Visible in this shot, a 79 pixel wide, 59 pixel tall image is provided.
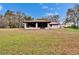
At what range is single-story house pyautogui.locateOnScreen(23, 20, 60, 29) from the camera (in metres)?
7.58

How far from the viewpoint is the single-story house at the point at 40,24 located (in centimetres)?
758

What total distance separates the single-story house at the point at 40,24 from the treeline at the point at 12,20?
6 cm

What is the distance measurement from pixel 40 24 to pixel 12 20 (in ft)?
1.23

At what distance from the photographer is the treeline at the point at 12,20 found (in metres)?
7.58

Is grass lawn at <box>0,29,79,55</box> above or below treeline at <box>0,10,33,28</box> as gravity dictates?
below

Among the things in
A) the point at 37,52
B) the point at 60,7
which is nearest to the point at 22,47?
the point at 37,52

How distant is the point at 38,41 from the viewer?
298 inches

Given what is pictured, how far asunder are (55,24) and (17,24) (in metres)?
0.50

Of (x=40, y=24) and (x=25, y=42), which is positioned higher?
(x=40, y=24)

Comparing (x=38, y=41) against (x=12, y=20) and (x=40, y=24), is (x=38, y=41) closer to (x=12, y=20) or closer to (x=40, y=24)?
(x=40, y=24)

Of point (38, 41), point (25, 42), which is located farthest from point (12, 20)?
point (38, 41)

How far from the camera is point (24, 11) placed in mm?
7582

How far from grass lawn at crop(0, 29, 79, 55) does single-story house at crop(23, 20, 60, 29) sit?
5 centimetres

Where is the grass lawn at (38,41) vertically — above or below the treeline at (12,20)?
below
